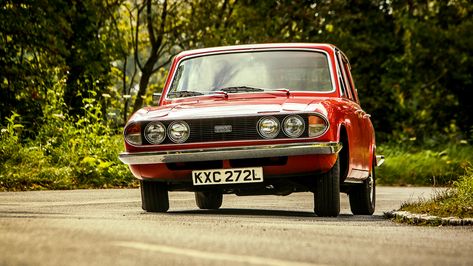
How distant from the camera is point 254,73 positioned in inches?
455

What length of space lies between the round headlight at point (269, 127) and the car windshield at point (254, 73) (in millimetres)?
1062

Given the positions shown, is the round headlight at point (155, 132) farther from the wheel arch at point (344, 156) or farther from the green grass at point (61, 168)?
the green grass at point (61, 168)

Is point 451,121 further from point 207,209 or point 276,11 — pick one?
point 207,209

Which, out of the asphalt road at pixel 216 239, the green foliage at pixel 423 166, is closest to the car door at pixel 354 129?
the asphalt road at pixel 216 239

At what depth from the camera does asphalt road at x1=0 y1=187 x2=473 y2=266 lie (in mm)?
6484

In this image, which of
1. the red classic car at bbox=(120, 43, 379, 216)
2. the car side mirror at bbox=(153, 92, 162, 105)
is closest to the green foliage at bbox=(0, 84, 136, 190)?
the car side mirror at bbox=(153, 92, 162, 105)

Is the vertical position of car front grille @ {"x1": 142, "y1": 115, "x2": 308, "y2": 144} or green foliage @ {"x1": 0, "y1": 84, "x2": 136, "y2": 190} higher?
car front grille @ {"x1": 142, "y1": 115, "x2": 308, "y2": 144}

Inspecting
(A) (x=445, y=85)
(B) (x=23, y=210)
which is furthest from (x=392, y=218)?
(A) (x=445, y=85)

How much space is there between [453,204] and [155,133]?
291 centimetres

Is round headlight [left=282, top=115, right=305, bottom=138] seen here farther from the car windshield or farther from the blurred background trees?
the blurred background trees

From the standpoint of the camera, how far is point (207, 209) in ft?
41.9

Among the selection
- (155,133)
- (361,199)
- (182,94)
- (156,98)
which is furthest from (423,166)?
(155,133)

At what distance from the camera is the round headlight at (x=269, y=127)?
1017 centimetres

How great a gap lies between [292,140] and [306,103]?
1.47ft
